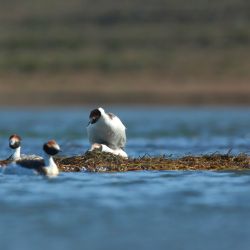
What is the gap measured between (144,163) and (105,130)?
121cm

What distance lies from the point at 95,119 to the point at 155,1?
2076 inches

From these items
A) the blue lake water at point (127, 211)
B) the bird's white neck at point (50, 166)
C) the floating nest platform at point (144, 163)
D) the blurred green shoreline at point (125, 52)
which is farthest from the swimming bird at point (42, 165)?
the blurred green shoreline at point (125, 52)

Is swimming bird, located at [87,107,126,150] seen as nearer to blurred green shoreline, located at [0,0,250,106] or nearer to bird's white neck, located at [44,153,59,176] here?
bird's white neck, located at [44,153,59,176]

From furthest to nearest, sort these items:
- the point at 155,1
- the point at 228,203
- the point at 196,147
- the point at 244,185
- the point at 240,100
Result: the point at 155,1
the point at 240,100
the point at 196,147
the point at 244,185
the point at 228,203

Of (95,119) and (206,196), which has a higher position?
(95,119)

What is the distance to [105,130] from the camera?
20.0 meters

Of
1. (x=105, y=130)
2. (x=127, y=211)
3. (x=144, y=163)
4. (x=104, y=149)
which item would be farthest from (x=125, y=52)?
(x=127, y=211)

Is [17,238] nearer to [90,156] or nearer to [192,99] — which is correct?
[90,156]

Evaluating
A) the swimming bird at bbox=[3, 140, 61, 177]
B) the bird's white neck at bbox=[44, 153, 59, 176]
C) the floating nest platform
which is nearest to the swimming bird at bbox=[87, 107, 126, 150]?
the floating nest platform

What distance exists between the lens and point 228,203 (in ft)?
50.6

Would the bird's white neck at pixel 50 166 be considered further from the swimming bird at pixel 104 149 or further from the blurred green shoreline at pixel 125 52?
the blurred green shoreline at pixel 125 52

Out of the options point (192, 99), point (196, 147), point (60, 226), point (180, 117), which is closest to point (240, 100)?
point (192, 99)

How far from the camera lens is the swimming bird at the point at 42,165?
1764 centimetres

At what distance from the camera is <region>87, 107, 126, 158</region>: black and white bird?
19969mm
